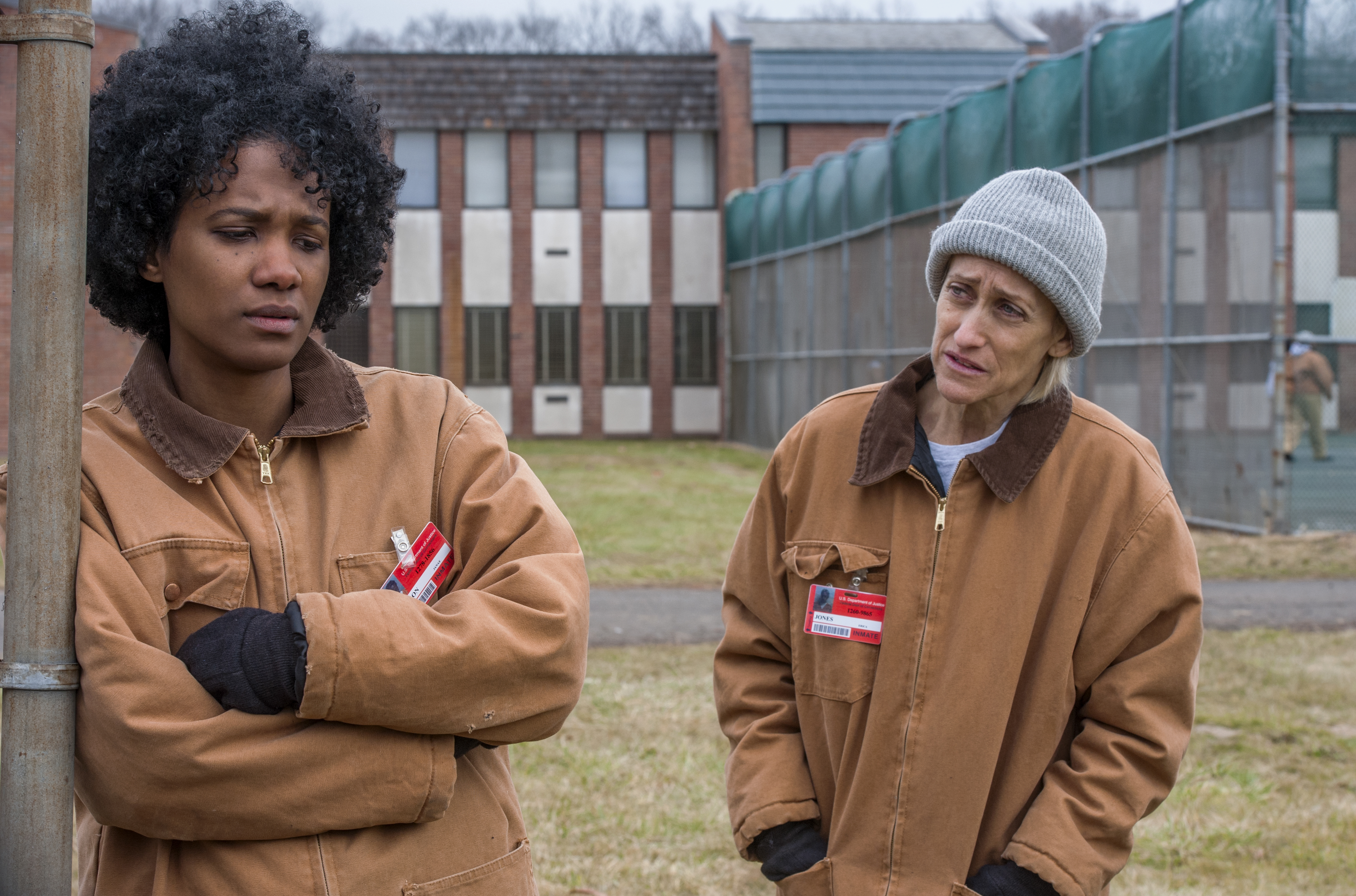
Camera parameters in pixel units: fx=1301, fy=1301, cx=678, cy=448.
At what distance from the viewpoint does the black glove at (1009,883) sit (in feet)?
7.26

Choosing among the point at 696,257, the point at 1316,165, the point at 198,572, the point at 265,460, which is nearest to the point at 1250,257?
the point at 1316,165

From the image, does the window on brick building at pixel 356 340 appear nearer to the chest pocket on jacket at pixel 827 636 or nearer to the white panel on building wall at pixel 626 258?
the white panel on building wall at pixel 626 258

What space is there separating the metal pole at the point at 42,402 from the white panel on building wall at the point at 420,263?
2788 cm

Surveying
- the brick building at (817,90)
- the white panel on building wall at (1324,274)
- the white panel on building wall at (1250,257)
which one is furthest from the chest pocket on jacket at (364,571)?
the brick building at (817,90)

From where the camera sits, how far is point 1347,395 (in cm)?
1073

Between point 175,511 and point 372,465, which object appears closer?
point 175,511

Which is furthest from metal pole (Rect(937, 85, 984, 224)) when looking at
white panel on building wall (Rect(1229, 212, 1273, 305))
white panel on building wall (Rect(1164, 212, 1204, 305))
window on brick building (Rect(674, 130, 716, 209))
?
window on brick building (Rect(674, 130, 716, 209))

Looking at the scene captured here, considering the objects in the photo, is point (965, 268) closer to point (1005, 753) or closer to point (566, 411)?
point (1005, 753)

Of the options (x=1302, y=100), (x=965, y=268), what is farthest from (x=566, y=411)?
(x=965, y=268)

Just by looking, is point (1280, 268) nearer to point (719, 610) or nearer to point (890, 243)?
point (719, 610)

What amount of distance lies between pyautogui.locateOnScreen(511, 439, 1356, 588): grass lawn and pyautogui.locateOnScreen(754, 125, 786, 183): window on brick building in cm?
887

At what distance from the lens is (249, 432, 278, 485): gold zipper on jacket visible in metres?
1.97

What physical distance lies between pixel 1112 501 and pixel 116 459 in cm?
164

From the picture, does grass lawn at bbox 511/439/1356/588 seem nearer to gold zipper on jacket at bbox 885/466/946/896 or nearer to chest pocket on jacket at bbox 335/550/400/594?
gold zipper on jacket at bbox 885/466/946/896
